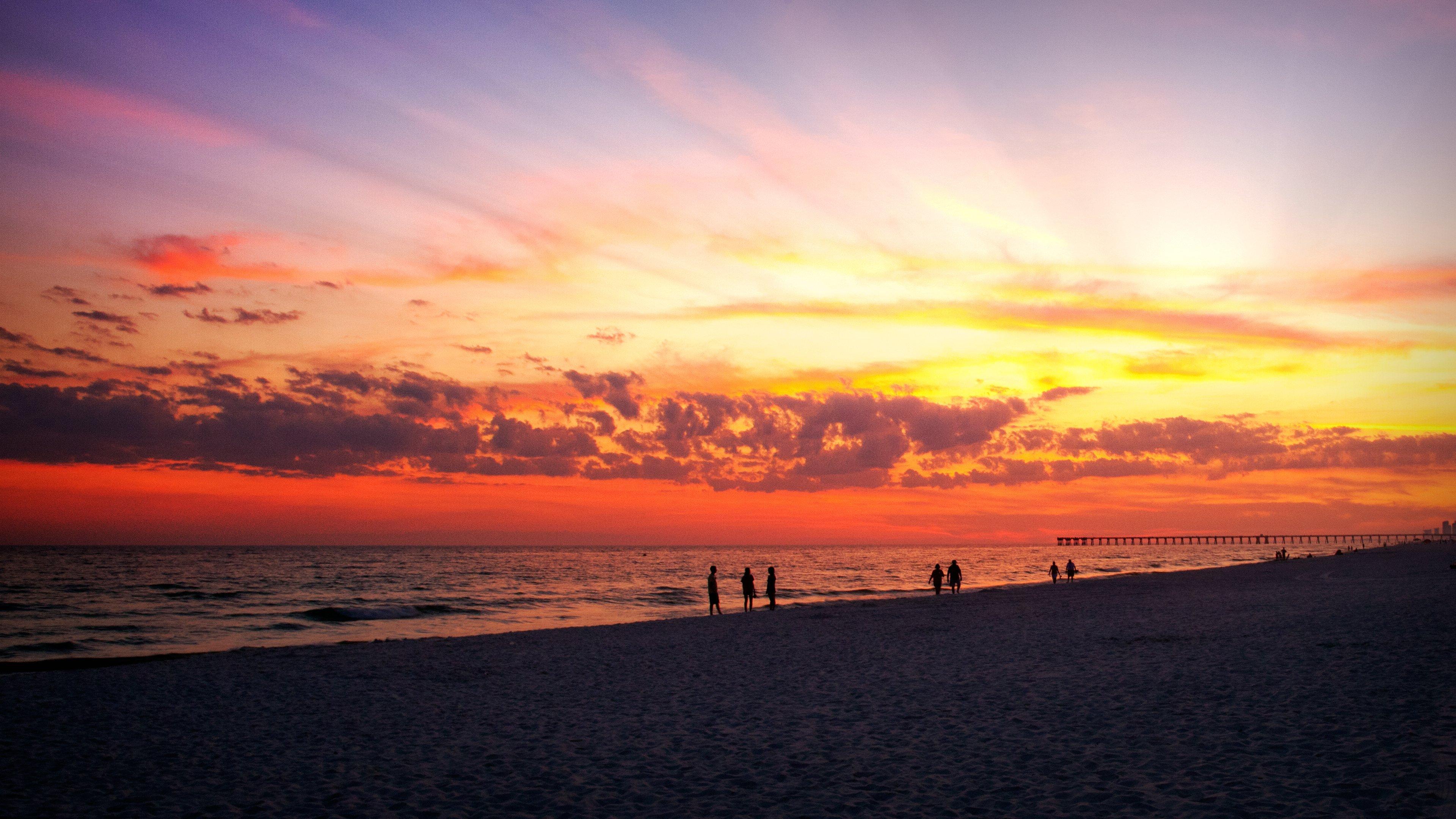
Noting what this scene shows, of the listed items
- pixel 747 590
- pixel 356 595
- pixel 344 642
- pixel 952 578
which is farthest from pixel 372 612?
pixel 952 578

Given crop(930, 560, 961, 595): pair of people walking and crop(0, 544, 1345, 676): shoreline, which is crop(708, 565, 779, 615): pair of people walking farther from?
crop(930, 560, 961, 595): pair of people walking

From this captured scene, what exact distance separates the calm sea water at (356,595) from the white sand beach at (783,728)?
11304 millimetres

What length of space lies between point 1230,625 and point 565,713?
63.2 feet

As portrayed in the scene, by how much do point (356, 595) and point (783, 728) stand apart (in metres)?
50.7

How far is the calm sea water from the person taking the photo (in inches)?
1256

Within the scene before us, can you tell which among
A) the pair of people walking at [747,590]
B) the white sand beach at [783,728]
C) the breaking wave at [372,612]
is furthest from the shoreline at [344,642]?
the breaking wave at [372,612]

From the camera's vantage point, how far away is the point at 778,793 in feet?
29.4

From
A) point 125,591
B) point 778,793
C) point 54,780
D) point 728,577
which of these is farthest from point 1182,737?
point 728,577

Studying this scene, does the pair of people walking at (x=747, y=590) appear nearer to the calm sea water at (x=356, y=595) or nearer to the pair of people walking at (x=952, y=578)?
the calm sea water at (x=356, y=595)

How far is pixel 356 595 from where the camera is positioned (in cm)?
5491

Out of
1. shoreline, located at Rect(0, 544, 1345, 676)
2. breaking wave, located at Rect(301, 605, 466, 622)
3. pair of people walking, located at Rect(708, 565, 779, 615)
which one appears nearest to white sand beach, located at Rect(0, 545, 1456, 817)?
shoreline, located at Rect(0, 544, 1345, 676)

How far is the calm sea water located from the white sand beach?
11.3 metres

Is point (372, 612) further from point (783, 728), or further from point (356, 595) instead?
point (783, 728)

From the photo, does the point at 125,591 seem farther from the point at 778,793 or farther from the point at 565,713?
the point at 778,793
